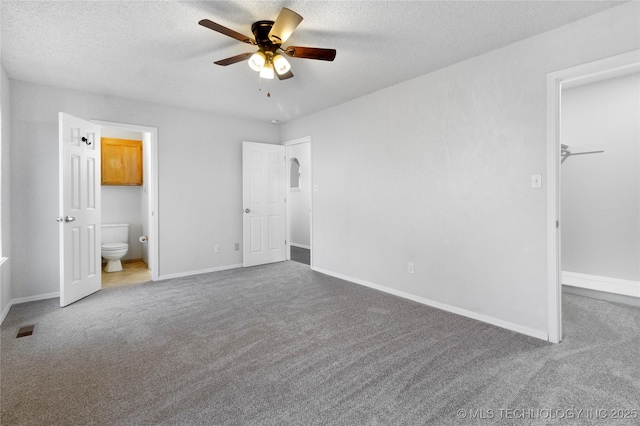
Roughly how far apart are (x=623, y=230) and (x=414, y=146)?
8.73 ft

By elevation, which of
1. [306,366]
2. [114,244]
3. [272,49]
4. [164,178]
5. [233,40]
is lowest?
[306,366]

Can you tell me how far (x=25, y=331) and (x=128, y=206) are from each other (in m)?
3.42

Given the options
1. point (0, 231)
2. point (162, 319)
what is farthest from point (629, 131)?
point (0, 231)

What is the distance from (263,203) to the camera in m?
5.55

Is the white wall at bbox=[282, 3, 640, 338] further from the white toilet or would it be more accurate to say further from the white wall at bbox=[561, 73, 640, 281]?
the white toilet

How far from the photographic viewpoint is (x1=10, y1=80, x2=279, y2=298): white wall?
3.59m

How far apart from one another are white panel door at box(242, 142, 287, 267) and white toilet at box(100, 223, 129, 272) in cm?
204

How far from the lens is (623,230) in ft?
11.9

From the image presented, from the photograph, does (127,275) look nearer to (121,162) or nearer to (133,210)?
(133,210)

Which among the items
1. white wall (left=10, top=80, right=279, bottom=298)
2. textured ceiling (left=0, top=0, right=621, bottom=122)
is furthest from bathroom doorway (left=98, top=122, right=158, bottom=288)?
textured ceiling (left=0, top=0, right=621, bottom=122)

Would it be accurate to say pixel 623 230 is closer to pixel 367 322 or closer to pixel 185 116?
pixel 367 322

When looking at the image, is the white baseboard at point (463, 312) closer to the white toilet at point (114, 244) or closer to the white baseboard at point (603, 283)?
the white baseboard at point (603, 283)

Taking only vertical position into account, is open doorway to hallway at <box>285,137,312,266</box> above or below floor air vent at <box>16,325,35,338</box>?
above

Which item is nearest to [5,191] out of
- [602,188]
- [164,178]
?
[164,178]
